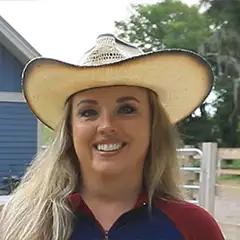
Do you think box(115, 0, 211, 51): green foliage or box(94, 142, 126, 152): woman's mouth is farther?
box(115, 0, 211, 51): green foliage

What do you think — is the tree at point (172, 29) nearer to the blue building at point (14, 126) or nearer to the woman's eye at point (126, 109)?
the blue building at point (14, 126)

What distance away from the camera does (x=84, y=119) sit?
4.91 feet

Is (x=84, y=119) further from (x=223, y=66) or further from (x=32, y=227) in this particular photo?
(x=223, y=66)

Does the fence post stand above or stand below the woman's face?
below

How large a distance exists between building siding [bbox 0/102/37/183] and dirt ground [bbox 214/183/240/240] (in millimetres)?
3142

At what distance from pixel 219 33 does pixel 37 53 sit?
43.1 feet

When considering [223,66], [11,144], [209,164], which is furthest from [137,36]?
[209,164]

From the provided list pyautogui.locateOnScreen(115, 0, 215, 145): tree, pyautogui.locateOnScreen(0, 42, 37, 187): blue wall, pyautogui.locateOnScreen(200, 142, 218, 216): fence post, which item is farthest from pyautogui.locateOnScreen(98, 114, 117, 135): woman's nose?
pyautogui.locateOnScreen(115, 0, 215, 145): tree

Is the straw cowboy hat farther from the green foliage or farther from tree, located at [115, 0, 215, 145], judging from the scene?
the green foliage

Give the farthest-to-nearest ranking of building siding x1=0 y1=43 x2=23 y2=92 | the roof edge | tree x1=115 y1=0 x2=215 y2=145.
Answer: tree x1=115 y1=0 x2=215 y2=145 < building siding x1=0 y1=43 x2=23 y2=92 < the roof edge

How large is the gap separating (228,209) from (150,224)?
18.1 ft

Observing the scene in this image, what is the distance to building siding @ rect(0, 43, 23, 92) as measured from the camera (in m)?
8.51

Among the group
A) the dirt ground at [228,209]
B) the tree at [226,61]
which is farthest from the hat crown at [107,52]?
the tree at [226,61]

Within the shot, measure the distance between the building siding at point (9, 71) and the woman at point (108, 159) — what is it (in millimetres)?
6990
